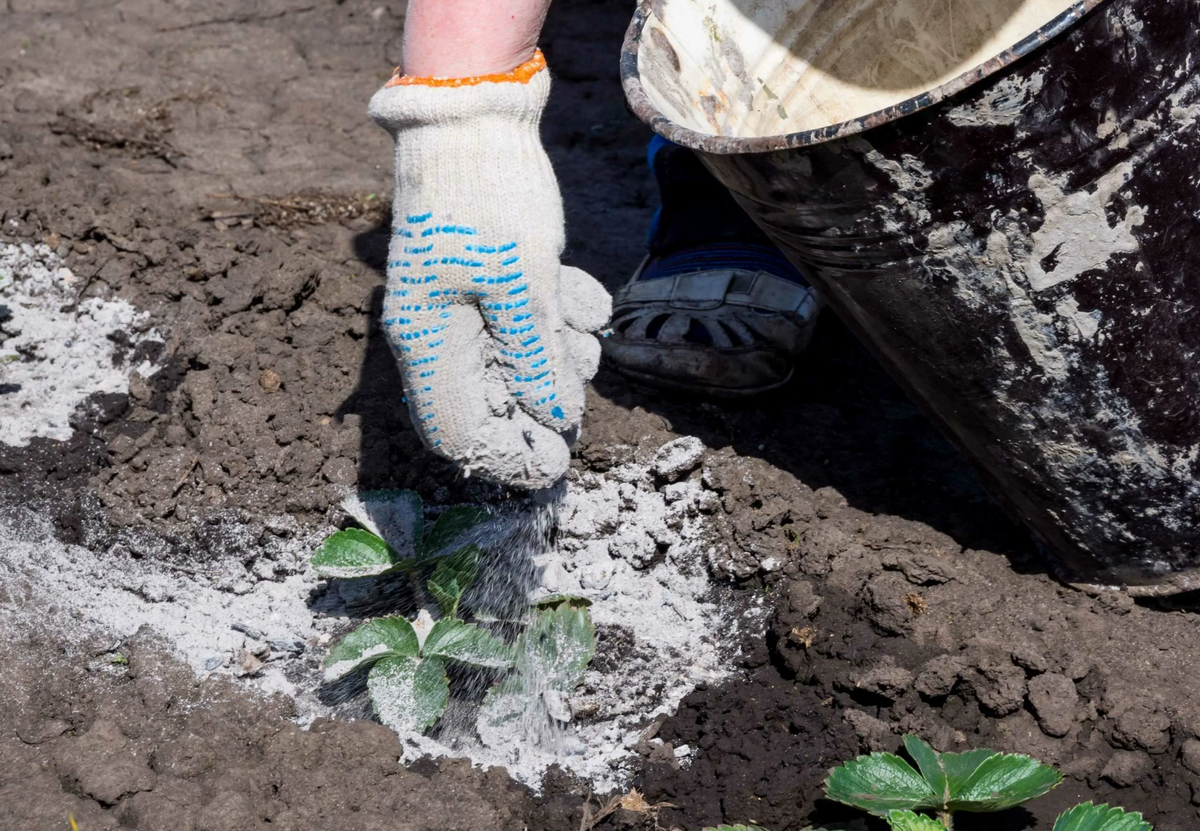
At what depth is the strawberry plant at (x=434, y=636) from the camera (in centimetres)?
178

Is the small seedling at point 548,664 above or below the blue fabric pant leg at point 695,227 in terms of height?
below

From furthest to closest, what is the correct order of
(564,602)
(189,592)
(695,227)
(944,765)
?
(695,227) < (189,592) < (564,602) < (944,765)

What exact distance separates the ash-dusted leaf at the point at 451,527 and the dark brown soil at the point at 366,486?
20cm

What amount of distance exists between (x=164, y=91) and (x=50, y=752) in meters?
2.10

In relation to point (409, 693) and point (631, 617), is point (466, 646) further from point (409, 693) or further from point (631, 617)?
point (631, 617)

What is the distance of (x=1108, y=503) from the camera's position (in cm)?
171

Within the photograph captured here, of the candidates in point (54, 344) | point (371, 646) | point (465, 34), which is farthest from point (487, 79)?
point (54, 344)

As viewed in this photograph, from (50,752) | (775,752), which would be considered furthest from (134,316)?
(775,752)

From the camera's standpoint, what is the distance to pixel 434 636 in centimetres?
182

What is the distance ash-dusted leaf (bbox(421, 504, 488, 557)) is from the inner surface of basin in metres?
0.75

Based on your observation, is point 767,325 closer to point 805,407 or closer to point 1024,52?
point 805,407

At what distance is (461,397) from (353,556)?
468mm

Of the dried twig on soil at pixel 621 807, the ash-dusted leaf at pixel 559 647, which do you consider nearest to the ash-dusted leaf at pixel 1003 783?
the dried twig on soil at pixel 621 807

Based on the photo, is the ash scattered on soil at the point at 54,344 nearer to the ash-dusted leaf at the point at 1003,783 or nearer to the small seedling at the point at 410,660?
the small seedling at the point at 410,660
